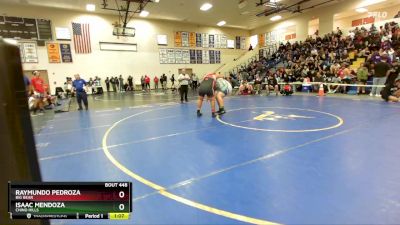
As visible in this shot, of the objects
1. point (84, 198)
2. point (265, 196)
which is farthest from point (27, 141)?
point (265, 196)

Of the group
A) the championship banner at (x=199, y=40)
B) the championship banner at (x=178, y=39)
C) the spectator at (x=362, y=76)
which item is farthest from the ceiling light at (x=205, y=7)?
the spectator at (x=362, y=76)

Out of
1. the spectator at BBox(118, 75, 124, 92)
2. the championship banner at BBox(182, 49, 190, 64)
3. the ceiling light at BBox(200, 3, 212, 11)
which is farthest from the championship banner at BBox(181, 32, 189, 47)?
the spectator at BBox(118, 75, 124, 92)

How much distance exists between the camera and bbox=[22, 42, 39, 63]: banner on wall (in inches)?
730

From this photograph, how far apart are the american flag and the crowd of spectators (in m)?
13.0

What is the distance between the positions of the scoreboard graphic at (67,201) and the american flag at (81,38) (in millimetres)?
22431

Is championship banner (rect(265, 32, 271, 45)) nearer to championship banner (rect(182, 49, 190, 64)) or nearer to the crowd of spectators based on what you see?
the crowd of spectators

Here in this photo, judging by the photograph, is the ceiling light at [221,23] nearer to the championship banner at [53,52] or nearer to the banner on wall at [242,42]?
the banner on wall at [242,42]

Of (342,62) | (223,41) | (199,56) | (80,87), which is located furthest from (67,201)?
(223,41)

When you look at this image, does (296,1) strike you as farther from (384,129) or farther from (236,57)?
(384,129)

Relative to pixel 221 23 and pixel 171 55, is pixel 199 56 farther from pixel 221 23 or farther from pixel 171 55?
pixel 221 23

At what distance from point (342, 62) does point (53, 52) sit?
20.6 metres

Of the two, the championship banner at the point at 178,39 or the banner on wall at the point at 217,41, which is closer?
the championship banner at the point at 178,39

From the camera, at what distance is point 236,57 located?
3064 cm

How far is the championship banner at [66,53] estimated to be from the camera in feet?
66.0
